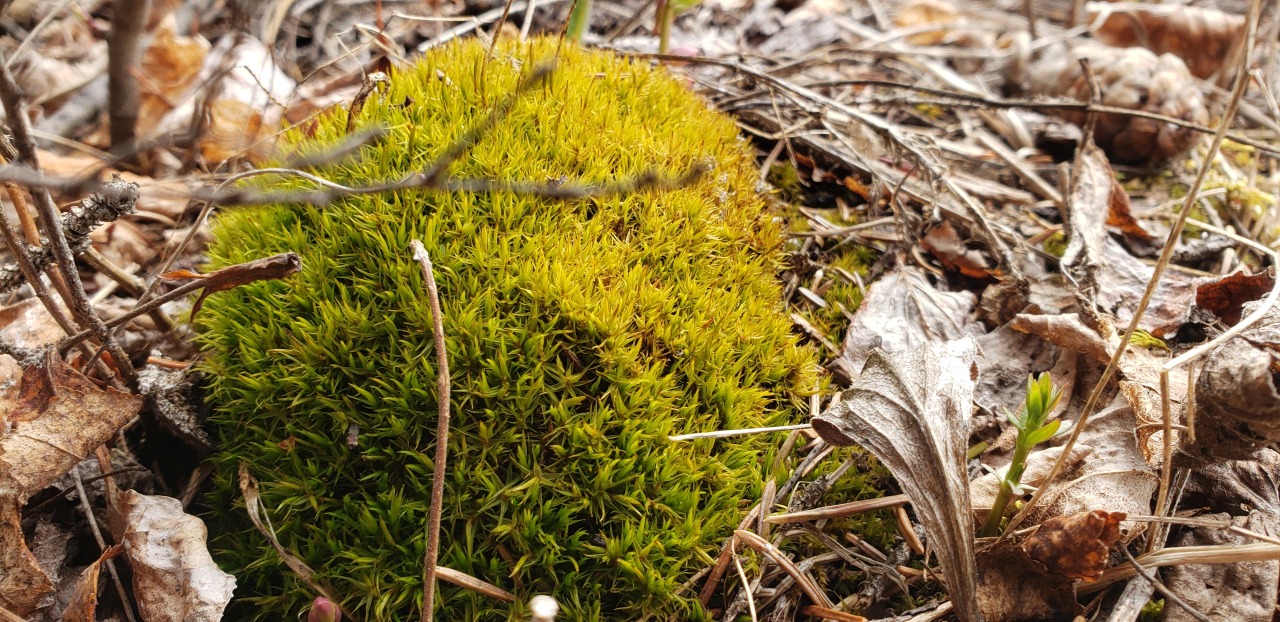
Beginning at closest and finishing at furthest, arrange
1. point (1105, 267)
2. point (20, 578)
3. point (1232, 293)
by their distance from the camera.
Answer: point (20, 578) < point (1232, 293) < point (1105, 267)

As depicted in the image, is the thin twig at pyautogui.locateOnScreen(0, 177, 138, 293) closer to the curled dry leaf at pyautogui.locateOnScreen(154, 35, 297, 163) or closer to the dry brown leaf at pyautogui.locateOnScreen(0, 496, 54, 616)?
the dry brown leaf at pyautogui.locateOnScreen(0, 496, 54, 616)

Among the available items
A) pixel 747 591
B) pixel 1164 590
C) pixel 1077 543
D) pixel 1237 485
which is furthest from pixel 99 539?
pixel 1237 485

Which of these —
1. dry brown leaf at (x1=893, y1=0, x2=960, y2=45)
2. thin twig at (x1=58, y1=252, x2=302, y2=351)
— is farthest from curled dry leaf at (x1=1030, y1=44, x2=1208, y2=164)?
thin twig at (x1=58, y1=252, x2=302, y2=351)

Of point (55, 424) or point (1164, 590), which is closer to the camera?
point (1164, 590)

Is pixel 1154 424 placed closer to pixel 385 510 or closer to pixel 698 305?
pixel 698 305

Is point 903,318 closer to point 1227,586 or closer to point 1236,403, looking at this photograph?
point 1236,403

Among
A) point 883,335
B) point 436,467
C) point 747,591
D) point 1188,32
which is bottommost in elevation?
point 747,591

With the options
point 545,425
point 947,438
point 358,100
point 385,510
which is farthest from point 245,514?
point 947,438
